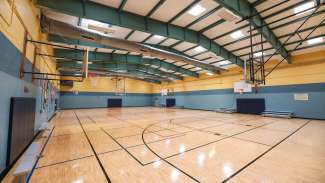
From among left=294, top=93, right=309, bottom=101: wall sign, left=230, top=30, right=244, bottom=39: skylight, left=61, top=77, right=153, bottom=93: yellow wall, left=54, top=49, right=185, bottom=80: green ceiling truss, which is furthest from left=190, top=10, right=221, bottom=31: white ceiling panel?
left=61, top=77, right=153, bottom=93: yellow wall

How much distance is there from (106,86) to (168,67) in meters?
11.3

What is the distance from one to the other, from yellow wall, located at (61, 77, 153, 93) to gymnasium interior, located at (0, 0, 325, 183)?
230 inches

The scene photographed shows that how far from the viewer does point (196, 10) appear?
627 cm

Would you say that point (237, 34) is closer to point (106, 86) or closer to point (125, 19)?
point (125, 19)

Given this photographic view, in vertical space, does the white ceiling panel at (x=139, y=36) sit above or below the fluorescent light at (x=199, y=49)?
above

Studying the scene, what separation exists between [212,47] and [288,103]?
7.22 meters

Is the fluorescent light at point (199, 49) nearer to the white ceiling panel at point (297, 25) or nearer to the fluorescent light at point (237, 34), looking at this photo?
the fluorescent light at point (237, 34)

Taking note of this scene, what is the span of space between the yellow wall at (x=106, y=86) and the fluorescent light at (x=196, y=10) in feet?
57.4

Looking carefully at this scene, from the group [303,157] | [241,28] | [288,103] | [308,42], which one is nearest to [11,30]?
[303,157]

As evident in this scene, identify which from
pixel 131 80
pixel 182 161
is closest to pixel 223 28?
pixel 182 161

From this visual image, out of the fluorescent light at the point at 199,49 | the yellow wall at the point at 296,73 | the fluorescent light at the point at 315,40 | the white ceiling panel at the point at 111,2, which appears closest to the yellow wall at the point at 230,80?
the yellow wall at the point at 296,73

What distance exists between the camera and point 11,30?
2609 millimetres

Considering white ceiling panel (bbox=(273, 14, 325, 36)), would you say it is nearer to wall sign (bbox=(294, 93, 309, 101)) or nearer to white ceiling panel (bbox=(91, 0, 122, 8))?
wall sign (bbox=(294, 93, 309, 101))

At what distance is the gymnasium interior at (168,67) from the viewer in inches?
99.1
